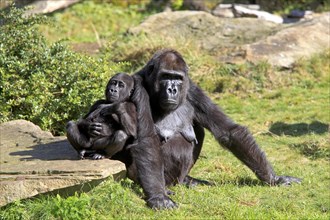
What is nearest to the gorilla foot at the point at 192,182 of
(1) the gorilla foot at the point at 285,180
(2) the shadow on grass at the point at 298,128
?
(1) the gorilla foot at the point at 285,180

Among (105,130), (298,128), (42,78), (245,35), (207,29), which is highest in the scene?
(105,130)

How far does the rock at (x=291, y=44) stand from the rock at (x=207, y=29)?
562 mm

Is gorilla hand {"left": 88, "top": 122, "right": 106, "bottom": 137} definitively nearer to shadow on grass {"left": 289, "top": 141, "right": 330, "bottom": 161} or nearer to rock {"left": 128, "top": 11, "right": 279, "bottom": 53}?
shadow on grass {"left": 289, "top": 141, "right": 330, "bottom": 161}

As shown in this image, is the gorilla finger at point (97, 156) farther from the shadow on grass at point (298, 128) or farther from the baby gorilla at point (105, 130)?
the shadow on grass at point (298, 128)

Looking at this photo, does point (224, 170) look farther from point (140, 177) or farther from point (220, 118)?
point (140, 177)

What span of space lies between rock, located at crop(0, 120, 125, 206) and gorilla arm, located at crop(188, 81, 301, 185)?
51.4 inches

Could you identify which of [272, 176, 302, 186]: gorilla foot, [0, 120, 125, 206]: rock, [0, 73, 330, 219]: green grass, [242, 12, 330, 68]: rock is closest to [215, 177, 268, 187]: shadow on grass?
[0, 73, 330, 219]: green grass

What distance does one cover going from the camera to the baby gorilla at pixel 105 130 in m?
6.29

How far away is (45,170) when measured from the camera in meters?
5.95

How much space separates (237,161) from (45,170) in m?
3.10

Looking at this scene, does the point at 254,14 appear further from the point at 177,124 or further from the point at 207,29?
the point at 177,124

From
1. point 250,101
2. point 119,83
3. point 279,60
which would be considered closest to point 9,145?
point 119,83

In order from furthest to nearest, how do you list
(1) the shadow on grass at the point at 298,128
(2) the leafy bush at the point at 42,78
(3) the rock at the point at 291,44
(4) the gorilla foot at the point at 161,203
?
(3) the rock at the point at 291,44 → (1) the shadow on grass at the point at 298,128 → (2) the leafy bush at the point at 42,78 → (4) the gorilla foot at the point at 161,203

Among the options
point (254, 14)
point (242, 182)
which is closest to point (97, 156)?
point (242, 182)
